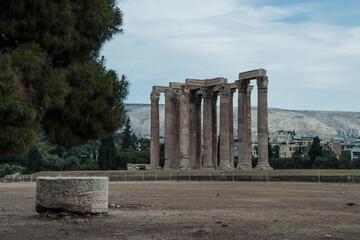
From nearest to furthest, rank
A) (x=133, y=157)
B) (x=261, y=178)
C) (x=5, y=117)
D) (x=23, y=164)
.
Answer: (x=5, y=117) → (x=261, y=178) → (x=133, y=157) → (x=23, y=164)

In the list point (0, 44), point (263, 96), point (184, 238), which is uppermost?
point (263, 96)

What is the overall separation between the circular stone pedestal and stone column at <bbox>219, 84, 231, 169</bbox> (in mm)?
45989

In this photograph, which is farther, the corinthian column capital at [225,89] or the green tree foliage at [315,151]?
the green tree foliage at [315,151]

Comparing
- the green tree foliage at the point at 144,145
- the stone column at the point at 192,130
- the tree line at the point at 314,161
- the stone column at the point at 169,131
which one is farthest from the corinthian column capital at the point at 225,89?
the green tree foliage at the point at 144,145

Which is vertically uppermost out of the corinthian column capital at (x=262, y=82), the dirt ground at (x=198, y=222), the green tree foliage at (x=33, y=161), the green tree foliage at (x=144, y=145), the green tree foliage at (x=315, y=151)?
the corinthian column capital at (x=262, y=82)

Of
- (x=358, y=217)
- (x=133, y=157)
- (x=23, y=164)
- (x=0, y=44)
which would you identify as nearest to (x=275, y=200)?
(x=358, y=217)

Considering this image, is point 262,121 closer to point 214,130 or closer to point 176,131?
point 214,130

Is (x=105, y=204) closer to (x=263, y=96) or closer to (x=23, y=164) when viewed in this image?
(x=263, y=96)

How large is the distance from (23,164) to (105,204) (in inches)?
4011

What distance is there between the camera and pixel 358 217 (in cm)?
1767

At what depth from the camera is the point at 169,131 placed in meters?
70.4

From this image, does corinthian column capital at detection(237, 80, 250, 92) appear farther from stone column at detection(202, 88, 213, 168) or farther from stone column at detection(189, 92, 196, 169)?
stone column at detection(189, 92, 196, 169)

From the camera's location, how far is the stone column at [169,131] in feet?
230

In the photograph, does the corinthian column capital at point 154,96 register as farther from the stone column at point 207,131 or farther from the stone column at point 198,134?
the stone column at point 207,131
